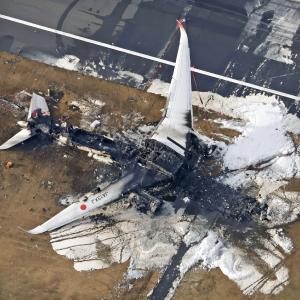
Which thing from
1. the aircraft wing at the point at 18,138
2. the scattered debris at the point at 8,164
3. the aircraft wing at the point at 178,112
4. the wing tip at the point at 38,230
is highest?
the aircraft wing at the point at 178,112

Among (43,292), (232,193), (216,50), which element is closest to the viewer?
(43,292)

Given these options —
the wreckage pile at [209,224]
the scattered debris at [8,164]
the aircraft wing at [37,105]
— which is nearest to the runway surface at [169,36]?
the aircraft wing at [37,105]

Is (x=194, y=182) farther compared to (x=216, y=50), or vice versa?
(x=216, y=50)

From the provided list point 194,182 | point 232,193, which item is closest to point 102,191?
point 194,182

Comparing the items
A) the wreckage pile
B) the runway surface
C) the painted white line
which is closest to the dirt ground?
the wreckage pile

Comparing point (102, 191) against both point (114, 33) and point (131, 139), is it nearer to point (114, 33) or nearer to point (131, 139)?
point (131, 139)

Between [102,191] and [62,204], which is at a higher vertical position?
[102,191]

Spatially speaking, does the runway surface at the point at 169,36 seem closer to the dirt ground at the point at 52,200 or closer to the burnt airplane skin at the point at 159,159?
the dirt ground at the point at 52,200
